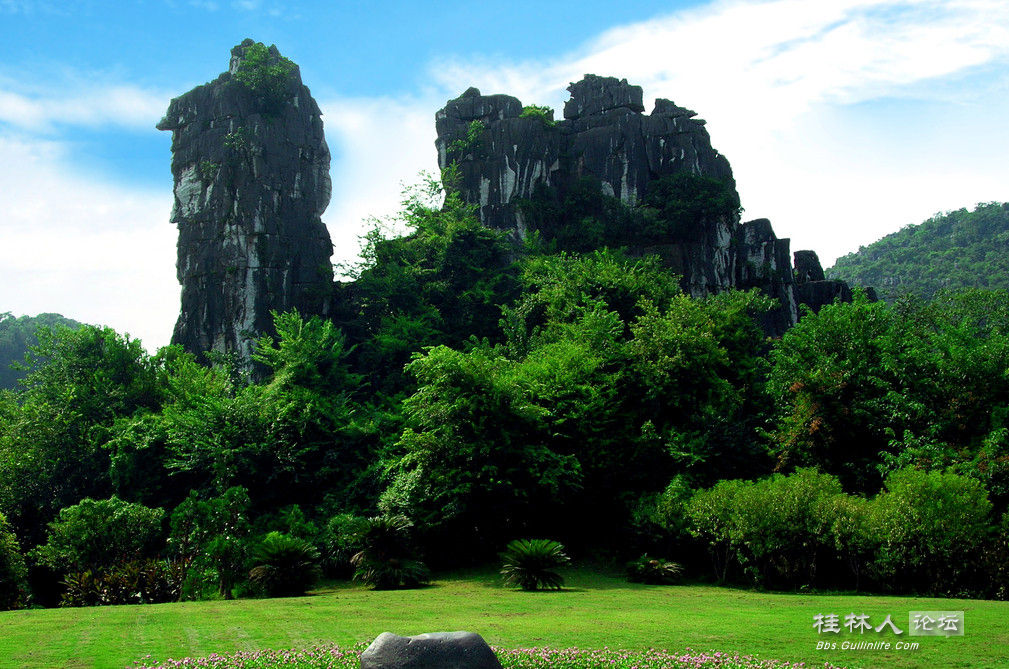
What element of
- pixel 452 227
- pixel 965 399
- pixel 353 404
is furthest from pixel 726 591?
pixel 452 227

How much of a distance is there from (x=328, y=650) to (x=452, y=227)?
2666 cm

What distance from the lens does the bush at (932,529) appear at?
51.5 ft

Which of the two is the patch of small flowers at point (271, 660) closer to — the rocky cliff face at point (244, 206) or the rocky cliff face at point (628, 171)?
the rocky cliff face at point (244, 206)

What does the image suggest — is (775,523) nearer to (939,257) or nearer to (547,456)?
(547,456)

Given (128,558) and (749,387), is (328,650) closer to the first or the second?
(128,558)

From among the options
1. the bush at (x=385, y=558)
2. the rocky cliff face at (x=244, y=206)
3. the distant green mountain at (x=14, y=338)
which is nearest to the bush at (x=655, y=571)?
the bush at (x=385, y=558)

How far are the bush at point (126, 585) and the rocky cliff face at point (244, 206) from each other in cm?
1643

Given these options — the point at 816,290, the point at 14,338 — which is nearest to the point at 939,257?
the point at 816,290

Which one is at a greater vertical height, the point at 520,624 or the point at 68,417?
the point at 68,417

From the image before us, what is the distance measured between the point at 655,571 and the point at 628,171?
25373 millimetres

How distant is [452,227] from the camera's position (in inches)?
1407

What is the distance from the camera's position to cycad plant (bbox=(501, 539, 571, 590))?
703 inches

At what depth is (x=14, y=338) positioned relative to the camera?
260 feet

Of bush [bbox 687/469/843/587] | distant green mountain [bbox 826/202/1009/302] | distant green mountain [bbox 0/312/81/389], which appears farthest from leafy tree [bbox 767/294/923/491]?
distant green mountain [bbox 0/312/81/389]
